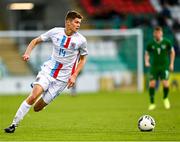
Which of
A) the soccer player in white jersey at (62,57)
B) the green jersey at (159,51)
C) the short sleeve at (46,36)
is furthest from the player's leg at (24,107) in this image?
the green jersey at (159,51)

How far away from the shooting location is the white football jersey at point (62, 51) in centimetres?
1422

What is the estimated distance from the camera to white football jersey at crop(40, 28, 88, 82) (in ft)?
46.6

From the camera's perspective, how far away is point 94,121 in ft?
56.1

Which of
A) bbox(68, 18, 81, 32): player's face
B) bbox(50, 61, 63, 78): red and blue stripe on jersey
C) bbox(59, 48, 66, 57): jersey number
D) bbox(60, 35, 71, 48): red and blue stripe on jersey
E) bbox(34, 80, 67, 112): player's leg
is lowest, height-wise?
bbox(34, 80, 67, 112): player's leg

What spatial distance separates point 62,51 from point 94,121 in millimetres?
3310

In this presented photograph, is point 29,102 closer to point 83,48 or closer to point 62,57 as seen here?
point 62,57

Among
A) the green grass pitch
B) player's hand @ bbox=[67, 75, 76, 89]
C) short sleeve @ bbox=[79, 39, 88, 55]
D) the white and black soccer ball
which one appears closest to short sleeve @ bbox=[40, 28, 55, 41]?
short sleeve @ bbox=[79, 39, 88, 55]

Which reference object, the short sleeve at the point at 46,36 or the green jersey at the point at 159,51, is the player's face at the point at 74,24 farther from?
the green jersey at the point at 159,51

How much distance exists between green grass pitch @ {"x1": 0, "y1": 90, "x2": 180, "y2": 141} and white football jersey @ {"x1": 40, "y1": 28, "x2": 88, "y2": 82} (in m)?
1.20

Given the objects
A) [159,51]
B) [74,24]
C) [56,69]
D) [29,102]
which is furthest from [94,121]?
[159,51]

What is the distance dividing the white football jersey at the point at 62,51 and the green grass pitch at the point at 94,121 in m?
1.20

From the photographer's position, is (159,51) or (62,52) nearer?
(62,52)

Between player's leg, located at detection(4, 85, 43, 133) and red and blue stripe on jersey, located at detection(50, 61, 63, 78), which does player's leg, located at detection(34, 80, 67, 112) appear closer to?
red and blue stripe on jersey, located at detection(50, 61, 63, 78)

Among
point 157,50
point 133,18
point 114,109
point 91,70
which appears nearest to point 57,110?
point 114,109
